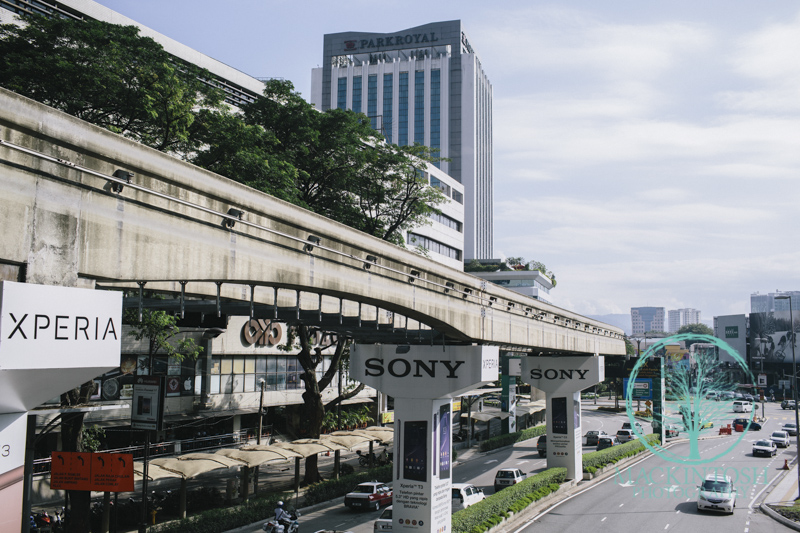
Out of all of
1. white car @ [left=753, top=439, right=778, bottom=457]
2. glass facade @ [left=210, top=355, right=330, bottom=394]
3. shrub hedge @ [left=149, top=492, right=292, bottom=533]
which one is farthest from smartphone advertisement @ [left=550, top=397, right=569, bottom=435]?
white car @ [left=753, top=439, right=778, bottom=457]

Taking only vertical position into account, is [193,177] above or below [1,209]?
above

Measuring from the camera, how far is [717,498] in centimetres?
2970

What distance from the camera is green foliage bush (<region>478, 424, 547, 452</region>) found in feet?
165

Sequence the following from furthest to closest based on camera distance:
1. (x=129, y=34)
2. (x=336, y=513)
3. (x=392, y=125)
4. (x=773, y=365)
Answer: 1. (x=392, y=125)
2. (x=773, y=365)
3. (x=336, y=513)
4. (x=129, y=34)

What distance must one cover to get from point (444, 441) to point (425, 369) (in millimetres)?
2671

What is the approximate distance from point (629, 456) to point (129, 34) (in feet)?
132

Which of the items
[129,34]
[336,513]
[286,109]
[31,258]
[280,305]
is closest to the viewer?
[31,258]

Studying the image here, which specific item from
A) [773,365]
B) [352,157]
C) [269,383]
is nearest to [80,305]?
[352,157]

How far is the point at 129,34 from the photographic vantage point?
27188 mm

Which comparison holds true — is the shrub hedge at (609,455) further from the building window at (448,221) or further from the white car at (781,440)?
the building window at (448,221)

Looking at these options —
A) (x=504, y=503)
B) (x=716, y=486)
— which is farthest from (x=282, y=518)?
(x=716, y=486)

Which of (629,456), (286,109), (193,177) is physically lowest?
(629,456)

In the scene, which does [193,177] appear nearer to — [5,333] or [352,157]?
[5,333]

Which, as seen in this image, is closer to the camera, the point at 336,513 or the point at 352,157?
the point at 336,513
